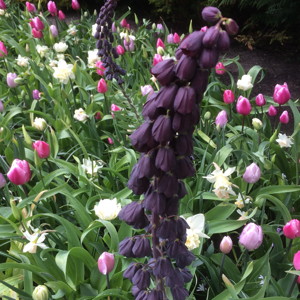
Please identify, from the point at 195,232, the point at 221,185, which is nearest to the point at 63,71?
the point at 221,185

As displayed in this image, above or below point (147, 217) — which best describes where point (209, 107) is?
below

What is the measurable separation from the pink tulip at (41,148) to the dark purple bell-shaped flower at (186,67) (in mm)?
1250

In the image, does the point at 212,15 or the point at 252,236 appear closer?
the point at 212,15

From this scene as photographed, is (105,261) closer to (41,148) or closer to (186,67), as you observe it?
(41,148)

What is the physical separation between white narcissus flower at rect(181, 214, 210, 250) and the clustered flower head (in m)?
0.38

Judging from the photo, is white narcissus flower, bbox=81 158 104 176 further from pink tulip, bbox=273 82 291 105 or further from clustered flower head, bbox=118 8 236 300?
pink tulip, bbox=273 82 291 105

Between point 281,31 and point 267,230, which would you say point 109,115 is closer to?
point 267,230

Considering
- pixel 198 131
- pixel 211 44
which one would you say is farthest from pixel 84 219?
pixel 211 44

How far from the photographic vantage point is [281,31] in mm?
5336

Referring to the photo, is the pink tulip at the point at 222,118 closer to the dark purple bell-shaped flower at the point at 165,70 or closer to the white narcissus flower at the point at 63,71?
the white narcissus flower at the point at 63,71

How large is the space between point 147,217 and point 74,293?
0.76 metres

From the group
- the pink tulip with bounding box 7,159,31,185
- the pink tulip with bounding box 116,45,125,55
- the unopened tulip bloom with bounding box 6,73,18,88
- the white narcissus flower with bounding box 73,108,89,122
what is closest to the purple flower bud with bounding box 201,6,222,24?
the pink tulip with bounding box 7,159,31,185

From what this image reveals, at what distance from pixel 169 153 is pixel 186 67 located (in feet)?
0.72

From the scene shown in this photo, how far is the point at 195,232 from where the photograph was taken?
66.6 inches
